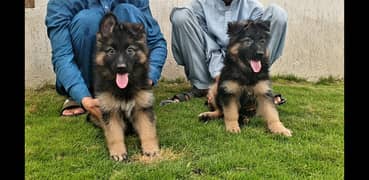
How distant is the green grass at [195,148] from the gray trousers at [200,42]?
0.51m

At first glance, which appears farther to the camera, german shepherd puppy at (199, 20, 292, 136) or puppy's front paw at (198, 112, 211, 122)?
puppy's front paw at (198, 112, 211, 122)

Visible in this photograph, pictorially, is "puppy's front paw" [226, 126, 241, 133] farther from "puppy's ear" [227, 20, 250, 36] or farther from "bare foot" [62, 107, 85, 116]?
"bare foot" [62, 107, 85, 116]

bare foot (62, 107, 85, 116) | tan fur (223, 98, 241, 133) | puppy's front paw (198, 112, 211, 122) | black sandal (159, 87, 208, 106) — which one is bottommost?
black sandal (159, 87, 208, 106)

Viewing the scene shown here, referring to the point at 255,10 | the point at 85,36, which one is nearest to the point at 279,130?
the point at 255,10

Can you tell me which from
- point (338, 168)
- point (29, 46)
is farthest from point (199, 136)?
point (29, 46)

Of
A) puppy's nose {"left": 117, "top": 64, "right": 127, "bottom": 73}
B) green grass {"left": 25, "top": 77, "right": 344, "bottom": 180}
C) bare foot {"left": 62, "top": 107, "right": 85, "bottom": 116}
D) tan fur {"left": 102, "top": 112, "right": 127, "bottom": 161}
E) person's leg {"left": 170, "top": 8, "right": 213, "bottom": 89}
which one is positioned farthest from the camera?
person's leg {"left": 170, "top": 8, "right": 213, "bottom": 89}

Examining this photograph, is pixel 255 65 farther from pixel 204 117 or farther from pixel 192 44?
pixel 192 44

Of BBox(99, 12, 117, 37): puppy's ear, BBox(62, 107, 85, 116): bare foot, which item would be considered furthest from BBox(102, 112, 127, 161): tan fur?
BBox(62, 107, 85, 116): bare foot

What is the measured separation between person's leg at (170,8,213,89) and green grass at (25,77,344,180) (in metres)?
0.51

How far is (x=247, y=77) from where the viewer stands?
4.50 m

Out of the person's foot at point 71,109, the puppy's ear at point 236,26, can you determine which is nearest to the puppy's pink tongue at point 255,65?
the puppy's ear at point 236,26

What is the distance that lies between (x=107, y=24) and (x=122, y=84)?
491 mm

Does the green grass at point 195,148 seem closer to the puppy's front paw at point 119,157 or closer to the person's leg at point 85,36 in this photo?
the puppy's front paw at point 119,157

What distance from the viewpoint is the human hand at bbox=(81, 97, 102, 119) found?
13.3 ft
